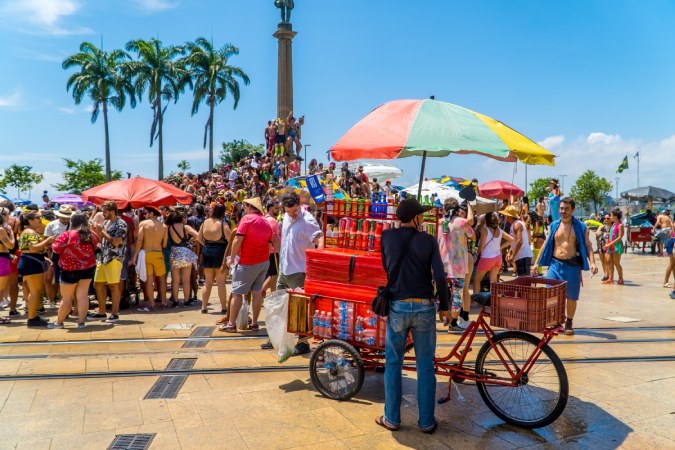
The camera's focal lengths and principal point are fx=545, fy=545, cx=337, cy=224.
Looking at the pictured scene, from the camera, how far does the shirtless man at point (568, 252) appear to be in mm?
7184

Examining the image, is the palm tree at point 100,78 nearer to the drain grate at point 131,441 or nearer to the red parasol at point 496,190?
the red parasol at point 496,190

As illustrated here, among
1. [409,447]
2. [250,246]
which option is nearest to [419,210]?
[409,447]

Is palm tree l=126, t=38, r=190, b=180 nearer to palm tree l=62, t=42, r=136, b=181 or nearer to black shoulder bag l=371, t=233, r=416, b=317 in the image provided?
palm tree l=62, t=42, r=136, b=181

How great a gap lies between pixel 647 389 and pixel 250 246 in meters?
4.80

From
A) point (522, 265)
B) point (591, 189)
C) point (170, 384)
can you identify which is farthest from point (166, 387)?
point (591, 189)

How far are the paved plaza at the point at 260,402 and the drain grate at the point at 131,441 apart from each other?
0.08m

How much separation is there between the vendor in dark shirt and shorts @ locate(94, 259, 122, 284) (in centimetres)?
595

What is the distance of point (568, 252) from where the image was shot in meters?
7.23

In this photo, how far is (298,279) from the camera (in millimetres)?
6699

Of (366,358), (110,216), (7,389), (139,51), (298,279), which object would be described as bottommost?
(7,389)

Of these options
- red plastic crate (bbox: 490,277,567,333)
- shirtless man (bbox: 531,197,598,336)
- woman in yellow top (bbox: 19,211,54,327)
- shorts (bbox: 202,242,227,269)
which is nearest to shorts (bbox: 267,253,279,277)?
shorts (bbox: 202,242,227,269)

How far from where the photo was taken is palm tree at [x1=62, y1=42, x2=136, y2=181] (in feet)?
137

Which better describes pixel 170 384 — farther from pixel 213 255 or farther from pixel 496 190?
pixel 496 190

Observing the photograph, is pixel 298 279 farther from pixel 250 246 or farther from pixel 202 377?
pixel 202 377
